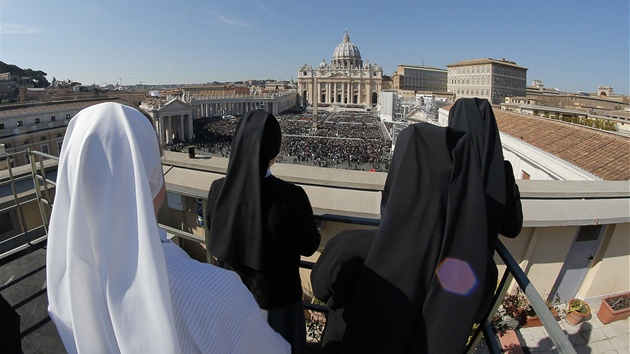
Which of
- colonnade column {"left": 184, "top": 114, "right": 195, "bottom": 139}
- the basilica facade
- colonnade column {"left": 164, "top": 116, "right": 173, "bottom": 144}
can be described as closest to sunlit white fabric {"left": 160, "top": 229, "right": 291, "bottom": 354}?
colonnade column {"left": 164, "top": 116, "right": 173, "bottom": 144}

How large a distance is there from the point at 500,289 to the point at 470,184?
588 millimetres

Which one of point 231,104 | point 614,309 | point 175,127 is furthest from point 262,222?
point 231,104

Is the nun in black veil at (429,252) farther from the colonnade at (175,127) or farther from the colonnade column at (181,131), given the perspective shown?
the colonnade column at (181,131)

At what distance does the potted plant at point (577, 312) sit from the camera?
3.57 metres

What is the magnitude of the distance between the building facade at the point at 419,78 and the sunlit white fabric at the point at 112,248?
275 ft

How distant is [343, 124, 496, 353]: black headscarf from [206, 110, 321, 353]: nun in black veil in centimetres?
50

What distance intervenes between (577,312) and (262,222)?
3768 millimetres

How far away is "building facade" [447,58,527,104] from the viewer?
53.3 metres

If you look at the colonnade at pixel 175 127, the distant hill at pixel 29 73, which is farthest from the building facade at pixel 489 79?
the distant hill at pixel 29 73

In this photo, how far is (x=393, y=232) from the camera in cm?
111

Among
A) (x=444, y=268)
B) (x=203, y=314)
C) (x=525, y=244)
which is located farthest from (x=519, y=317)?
(x=203, y=314)

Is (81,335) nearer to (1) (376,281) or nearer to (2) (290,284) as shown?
(1) (376,281)

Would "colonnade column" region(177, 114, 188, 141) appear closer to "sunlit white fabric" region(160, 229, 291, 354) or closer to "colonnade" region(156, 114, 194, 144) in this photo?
"colonnade" region(156, 114, 194, 144)

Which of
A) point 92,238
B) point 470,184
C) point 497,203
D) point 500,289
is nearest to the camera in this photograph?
point 92,238
